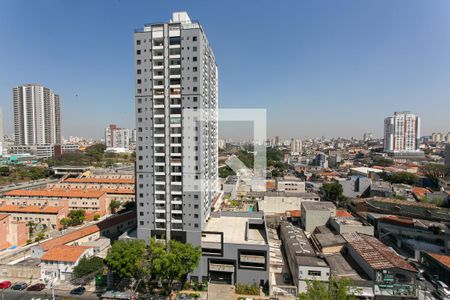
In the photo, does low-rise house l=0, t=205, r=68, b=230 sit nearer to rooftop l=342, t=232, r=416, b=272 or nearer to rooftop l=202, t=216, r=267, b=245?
rooftop l=202, t=216, r=267, b=245

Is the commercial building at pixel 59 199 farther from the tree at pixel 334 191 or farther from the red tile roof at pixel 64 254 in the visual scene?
the tree at pixel 334 191

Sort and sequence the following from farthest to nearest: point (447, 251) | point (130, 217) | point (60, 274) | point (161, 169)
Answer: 1. point (130, 217)
2. point (447, 251)
3. point (161, 169)
4. point (60, 274)

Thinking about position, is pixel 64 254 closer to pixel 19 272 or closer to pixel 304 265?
pixel 19 272

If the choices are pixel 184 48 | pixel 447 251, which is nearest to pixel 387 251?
pixel 447 251

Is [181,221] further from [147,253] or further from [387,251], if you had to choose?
[387,251]

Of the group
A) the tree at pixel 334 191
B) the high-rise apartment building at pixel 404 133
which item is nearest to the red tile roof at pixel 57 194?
the tree at pixel 334 191

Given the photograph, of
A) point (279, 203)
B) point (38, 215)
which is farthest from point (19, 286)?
point (279, 203)
